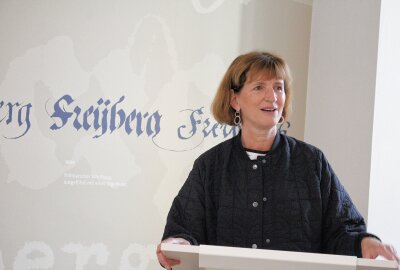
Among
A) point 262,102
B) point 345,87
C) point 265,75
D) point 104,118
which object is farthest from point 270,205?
point 345,87

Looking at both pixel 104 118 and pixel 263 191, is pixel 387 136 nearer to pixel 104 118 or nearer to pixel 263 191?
pixel 263 191

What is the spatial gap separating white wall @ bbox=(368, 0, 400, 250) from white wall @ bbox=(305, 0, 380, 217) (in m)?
0.04

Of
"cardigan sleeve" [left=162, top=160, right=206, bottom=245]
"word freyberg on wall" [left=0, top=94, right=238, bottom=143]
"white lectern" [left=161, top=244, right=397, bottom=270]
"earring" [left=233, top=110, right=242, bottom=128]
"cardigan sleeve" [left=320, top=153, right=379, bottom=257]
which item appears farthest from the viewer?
"word freyberg on wall" [left=0, top=94, right=238, bottom=143]

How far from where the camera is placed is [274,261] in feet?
4.13

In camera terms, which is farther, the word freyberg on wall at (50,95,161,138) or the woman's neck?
the word freyberg on wall at (50,95,161,138)

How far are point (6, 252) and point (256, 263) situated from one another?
204cm

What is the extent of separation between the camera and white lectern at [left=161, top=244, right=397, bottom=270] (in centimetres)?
125

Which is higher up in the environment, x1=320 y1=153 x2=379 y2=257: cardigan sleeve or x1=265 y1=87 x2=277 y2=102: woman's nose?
x1=265 y1=87 x2=277 y2=102: woman's nose

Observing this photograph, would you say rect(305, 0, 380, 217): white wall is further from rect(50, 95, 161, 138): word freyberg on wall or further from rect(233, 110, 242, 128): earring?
rect(233, 110, 242, 128): earring

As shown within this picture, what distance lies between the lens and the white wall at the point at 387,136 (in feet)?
10.4

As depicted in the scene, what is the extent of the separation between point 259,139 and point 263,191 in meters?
0.21

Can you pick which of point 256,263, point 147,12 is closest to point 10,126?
point 147,12

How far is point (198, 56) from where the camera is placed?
11.1ft

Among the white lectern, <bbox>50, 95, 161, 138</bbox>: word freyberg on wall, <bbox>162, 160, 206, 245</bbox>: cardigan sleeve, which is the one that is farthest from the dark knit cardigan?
<bbox>50, 95, 161, 138</bbox>: word freyberg on wall
